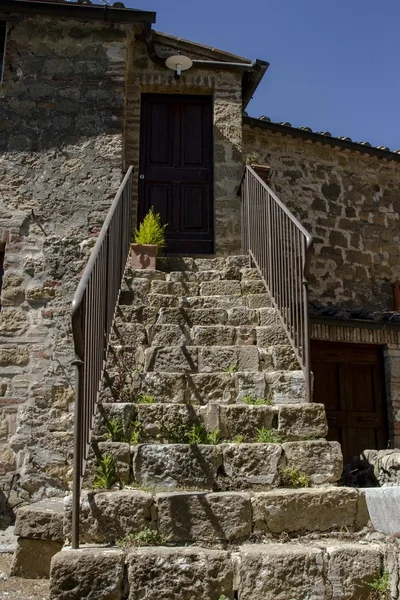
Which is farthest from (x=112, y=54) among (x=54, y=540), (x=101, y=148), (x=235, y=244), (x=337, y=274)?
(x=54, y=540)

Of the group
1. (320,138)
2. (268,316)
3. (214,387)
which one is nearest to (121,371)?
(214,387)

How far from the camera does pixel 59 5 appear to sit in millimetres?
7066

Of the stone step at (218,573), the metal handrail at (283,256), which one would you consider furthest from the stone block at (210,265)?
the stone step at (218,573)

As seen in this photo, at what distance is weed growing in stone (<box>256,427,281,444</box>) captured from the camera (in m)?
3.96

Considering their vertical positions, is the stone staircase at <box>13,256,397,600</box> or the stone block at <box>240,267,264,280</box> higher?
the stone block at <box>240,267,264,280</box>

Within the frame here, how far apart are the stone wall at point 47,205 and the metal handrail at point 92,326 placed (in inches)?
45.0

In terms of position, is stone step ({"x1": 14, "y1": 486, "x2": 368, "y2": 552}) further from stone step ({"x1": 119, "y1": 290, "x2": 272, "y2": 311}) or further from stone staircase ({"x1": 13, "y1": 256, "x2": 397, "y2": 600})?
stone step ({"x1": 119, "y1": 290, "x2": 272, "y2": 311})

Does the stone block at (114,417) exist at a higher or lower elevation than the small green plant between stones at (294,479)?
higher

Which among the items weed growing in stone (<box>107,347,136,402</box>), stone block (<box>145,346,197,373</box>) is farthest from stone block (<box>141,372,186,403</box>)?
stone block (<box>145,346,197,373</box>)

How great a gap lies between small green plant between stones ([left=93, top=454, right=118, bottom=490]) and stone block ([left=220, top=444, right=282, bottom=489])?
25.4 inches

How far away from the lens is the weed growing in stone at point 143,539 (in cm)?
331

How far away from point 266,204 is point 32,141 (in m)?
2.79

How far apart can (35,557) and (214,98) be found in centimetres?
564

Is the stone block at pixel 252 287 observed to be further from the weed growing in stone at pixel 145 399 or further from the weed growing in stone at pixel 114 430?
the weed growing in stone at pixel 114 430
